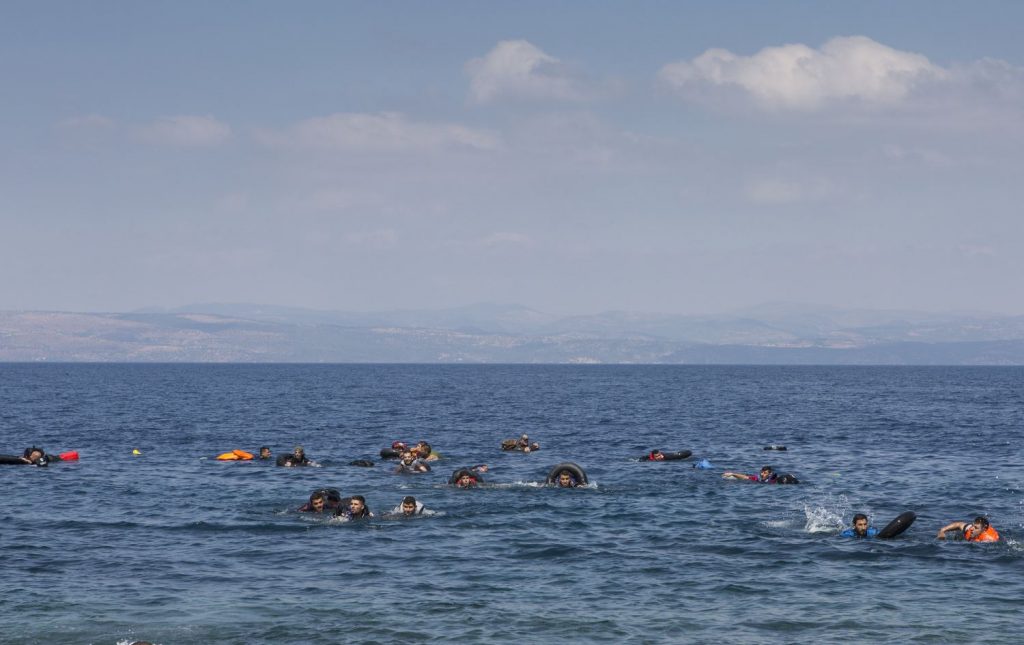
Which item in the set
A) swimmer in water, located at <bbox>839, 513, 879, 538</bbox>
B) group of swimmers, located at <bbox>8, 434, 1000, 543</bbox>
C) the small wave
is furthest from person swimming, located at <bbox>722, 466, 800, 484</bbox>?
swimmer in water, located at <bbox>839, 513, 879, 538</bbox>

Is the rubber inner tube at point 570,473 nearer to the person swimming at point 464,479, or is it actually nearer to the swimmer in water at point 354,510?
the person swimming at point 464,479

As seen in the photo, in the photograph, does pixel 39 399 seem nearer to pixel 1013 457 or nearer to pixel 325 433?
pixel 325 433

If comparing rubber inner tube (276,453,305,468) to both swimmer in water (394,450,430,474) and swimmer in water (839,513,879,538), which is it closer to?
swimmer in water (394,450,430,474)

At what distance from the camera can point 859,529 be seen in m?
33.6

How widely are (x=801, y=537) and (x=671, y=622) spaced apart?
11300 millimetres

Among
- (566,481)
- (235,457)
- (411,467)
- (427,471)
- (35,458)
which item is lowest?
(235,457)

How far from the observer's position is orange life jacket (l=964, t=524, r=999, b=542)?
32.8 meters

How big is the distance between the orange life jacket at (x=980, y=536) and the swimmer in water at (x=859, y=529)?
2715mm

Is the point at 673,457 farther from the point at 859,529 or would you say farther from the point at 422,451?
the point at 859,529

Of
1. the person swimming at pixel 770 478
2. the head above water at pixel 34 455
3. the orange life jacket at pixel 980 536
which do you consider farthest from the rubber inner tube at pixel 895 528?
the head above water at pixel 34 455

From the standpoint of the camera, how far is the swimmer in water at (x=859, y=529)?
110 ft

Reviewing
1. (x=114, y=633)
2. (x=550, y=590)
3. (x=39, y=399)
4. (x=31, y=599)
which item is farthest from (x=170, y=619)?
(x=39, y=399)

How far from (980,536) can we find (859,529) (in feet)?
11.9

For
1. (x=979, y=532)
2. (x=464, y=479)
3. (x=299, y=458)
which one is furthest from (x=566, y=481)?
(x=979, y=532)
